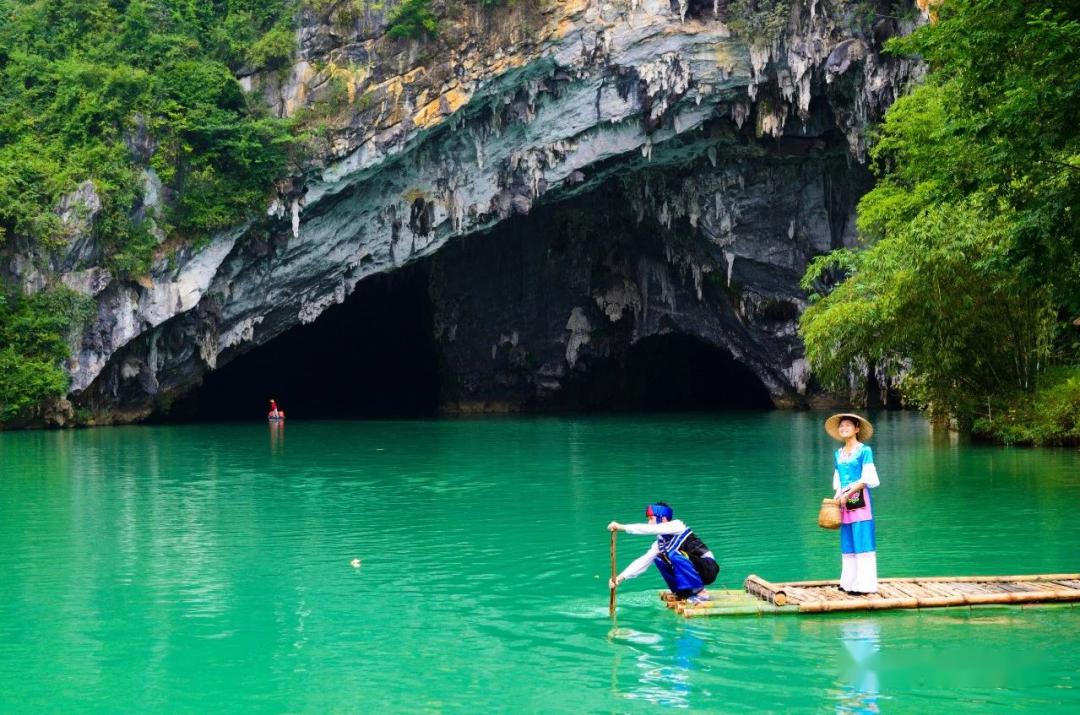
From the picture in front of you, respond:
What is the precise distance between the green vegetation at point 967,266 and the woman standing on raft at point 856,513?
15.7 ft

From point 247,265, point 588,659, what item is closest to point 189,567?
point 588,659

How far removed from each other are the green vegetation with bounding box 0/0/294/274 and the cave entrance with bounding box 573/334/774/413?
17.7 metres

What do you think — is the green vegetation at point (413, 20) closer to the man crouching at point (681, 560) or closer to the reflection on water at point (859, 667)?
the man crouching at point (681, 560)

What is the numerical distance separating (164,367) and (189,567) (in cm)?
2956

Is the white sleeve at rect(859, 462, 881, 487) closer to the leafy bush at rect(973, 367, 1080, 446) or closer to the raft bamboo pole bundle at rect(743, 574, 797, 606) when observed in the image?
the raft bamboo pole bundle at rect(743, 574, 797, 606)

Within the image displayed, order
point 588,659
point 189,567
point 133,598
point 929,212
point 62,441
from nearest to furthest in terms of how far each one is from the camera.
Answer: point 588,659, point 133,598, point 189,567, point 929,212, point 62,441

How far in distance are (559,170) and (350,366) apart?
70.8ft

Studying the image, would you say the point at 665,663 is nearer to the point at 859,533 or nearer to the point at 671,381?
the point at 859,533

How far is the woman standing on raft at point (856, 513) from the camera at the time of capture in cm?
1000

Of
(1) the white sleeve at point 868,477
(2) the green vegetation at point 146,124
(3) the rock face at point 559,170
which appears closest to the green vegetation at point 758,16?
(3) the rock face at point 559,170

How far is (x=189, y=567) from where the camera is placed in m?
13.0

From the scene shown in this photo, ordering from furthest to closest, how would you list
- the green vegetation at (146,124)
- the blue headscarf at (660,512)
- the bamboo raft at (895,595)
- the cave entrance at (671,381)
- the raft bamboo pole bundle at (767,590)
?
the cave entrance at (671,381)
the green vegetation at (146,124)
the blue headscarf at (660,512)
the raft bamboo pole bundle at (767,590)
the bamboo raft at (895,595)

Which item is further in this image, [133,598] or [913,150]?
[913,150]

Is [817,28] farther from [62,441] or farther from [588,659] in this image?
[588,659]
